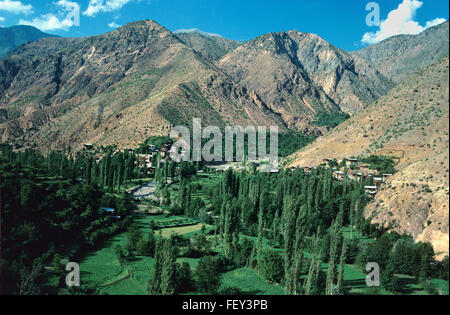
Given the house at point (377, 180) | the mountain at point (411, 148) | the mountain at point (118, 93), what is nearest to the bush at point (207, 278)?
the mountain at point (411, 148)

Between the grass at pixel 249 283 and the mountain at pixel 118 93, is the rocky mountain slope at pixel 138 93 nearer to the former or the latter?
the mountain at pixel 118 93

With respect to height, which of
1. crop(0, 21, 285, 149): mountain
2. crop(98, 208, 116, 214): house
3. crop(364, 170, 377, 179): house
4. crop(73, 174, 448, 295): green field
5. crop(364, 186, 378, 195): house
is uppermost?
crop(0, 21, 285, 149): mountain

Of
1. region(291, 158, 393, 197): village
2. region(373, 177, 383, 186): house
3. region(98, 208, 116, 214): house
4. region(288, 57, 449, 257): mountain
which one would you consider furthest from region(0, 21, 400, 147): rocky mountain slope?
region(373, 177, 383, 186): house

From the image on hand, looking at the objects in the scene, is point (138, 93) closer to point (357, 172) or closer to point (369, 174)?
point (357, 172)

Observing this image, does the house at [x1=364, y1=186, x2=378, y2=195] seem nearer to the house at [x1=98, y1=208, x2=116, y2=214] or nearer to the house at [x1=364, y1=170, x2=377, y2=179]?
the house at [x1=364, y1=170, x2=377, y2=179]

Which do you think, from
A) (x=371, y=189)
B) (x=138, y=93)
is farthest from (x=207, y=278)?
(x=138, y=93)

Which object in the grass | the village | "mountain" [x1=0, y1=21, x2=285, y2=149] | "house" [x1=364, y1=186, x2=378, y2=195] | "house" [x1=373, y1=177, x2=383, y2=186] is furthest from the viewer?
"mountain" [x1=0, y1=21, x2=285, y2=149]

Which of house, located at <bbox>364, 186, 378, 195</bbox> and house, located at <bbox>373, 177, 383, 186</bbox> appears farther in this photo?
house, located at <bbox>373, 177, 383, 186</bbox>
